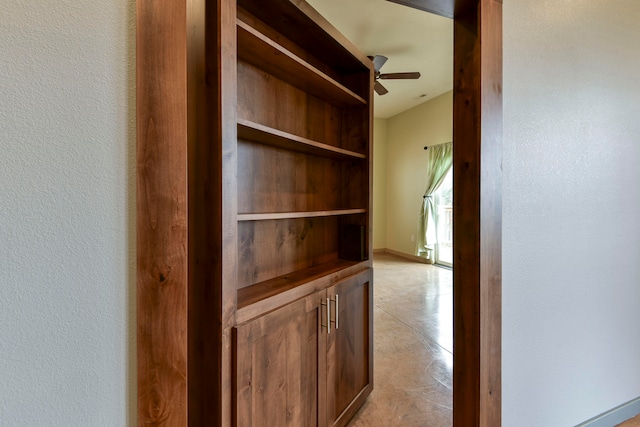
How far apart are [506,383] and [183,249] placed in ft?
4.74

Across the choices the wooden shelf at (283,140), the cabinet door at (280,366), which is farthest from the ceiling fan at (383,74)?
the cabinet door at (280,366)

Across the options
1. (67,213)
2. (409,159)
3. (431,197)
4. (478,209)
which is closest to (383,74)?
(431,197)

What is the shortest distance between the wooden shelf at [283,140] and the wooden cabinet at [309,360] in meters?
0.72

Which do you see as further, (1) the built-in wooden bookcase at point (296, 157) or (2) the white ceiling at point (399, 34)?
(2) the white ceiling at point (399, 34)

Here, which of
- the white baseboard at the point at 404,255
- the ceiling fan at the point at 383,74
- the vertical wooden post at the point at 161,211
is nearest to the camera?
the vertical wooden post at the point at 161,211

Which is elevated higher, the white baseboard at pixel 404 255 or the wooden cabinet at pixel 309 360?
the wooden cabinet at pixel 309 360

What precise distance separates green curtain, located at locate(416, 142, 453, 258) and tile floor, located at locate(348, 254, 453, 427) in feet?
4.06

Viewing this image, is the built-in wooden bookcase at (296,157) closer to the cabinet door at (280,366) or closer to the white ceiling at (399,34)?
the cabinet door at (280,366)

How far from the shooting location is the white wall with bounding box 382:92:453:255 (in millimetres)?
5832

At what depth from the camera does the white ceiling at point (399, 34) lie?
9.96ft

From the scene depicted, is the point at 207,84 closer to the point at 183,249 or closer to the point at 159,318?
the point at 183,249

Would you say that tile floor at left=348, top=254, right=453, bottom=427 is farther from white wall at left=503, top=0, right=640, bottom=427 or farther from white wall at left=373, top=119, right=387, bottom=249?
white wall at left=373, top=119, right=387, bottom=249

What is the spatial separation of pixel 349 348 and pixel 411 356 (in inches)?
44.1

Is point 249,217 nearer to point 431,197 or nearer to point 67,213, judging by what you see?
point 67,213
